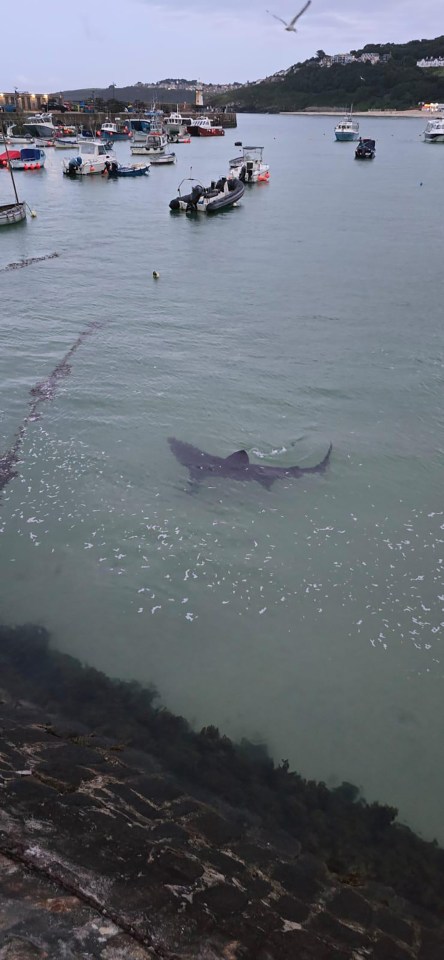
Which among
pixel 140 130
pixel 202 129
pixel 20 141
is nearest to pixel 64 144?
pixel 20 141

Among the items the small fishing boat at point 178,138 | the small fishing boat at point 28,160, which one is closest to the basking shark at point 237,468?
the small fishing boat at point 28,160

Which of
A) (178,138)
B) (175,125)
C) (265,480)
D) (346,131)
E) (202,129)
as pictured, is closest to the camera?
(265,480)

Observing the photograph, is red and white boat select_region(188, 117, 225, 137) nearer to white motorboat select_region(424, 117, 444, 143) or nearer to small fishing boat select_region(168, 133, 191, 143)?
small fishing boat select_region(168, 133, 191, 143)

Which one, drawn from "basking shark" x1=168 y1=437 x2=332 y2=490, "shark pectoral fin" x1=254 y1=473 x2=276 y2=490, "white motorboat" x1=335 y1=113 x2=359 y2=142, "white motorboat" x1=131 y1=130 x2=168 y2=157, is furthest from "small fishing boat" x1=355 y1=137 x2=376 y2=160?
"shark pectoral fin" x1=254 y1=473 x2=276 y2=490

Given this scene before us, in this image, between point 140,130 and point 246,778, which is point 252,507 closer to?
point 246,778

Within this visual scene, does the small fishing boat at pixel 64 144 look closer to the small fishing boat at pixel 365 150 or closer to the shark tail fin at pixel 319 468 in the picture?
the small fishing boat at pixel 365 150

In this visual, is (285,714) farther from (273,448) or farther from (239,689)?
(273,448)

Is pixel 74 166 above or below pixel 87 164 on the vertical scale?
below
